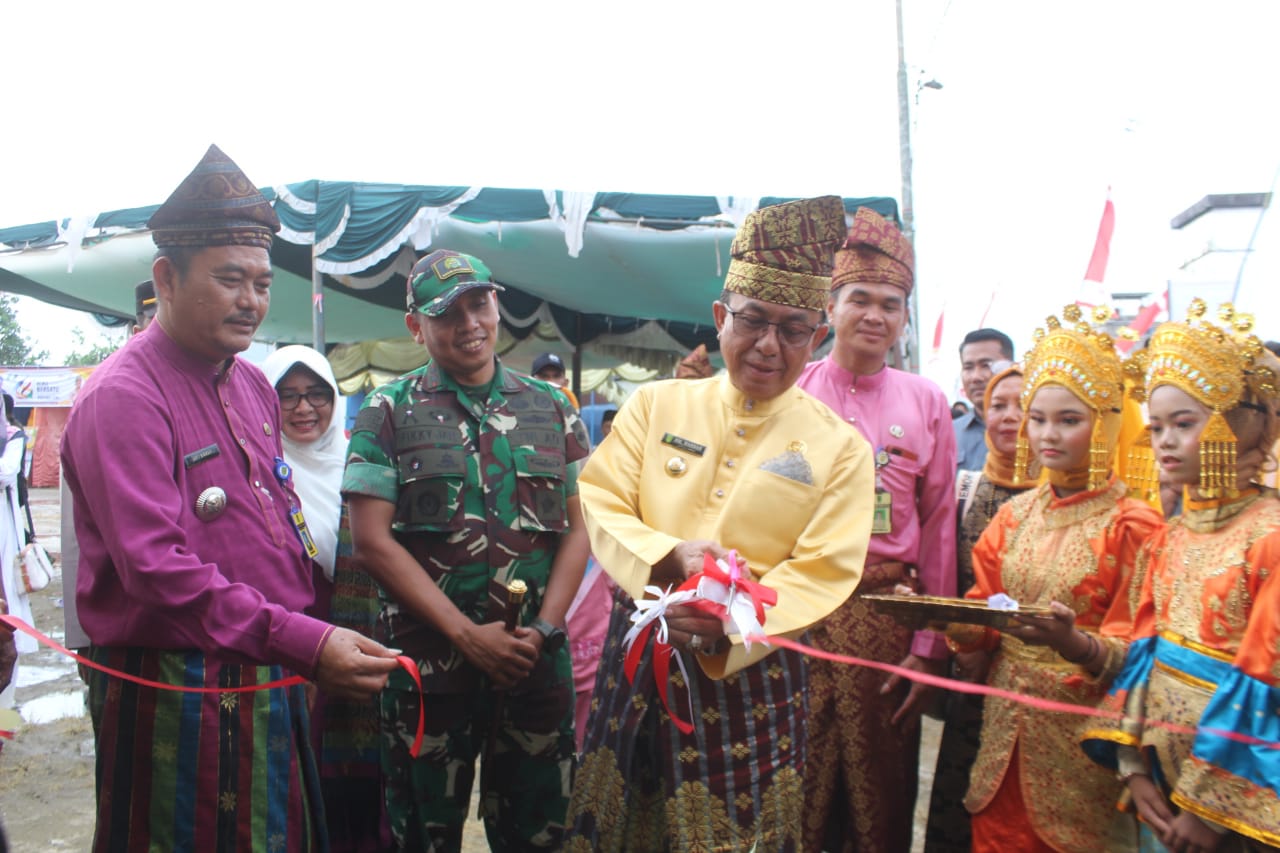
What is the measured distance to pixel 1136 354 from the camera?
108 inches

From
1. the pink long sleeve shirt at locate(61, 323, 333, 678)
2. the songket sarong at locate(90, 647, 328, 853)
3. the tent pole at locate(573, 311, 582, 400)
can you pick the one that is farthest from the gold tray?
the tent pole at locate(573, 311, 582, 400)

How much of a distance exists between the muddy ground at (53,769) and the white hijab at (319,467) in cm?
157

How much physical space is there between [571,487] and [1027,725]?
1548mm

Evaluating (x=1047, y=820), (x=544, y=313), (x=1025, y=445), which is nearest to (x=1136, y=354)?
(x=1025, y=445)

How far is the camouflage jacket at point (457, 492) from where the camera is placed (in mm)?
2520

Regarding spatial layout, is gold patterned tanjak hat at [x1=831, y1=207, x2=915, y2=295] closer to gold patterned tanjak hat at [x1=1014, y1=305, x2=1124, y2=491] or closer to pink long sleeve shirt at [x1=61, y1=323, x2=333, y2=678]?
gold patterned tanjak hat at [x1=1014, y1=305, x2=1124, y2=491]

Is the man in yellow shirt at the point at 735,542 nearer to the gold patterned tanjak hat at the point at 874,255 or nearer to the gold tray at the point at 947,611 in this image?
the gold tray at the point at 947,611

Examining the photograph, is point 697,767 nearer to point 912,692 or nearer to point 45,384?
point 912,692

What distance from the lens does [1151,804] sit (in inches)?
87.4

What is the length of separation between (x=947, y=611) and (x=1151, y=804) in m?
0.75

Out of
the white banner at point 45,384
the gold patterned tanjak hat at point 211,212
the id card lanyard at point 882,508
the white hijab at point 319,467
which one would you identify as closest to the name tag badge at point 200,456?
the gold patterned tanjak hat at point 211,212

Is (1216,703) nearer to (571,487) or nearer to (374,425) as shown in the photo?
(571,487)

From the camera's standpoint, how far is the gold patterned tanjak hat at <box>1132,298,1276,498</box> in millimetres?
2221

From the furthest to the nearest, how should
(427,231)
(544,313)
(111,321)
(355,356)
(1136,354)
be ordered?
(355,356) → (111,321) → (544,313) → (427,231) → (1136,354)
